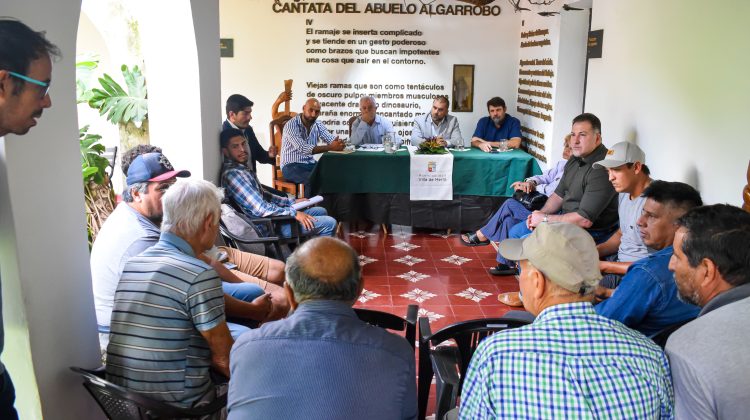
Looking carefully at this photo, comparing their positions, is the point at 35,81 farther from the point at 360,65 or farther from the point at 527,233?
the point at 360,65

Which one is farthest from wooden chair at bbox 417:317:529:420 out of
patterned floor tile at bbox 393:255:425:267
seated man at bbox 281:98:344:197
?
seated man at bbox 281:98:344:197

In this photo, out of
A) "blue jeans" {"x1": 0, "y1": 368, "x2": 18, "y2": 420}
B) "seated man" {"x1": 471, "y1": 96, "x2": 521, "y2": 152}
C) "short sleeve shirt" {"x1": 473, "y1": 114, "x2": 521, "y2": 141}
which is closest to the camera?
"blue jeans" {"x1": 0, "y1": 368, "x2": 18, "y2": 420}

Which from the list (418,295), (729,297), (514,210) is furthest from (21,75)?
(514,210)

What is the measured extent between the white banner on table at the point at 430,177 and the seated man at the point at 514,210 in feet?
2.48

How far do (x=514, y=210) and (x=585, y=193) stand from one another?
0.91 meters

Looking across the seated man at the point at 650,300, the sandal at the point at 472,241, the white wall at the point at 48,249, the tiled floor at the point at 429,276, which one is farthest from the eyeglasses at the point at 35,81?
the sandal at the point at 472,241

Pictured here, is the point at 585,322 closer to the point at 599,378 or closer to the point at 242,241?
the point at 599,378

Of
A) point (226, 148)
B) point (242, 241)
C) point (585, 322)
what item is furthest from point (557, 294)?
point (226, 148)

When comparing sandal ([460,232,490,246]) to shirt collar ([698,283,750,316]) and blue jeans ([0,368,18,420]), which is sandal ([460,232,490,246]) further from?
blue jeans ([0,368,18,420])

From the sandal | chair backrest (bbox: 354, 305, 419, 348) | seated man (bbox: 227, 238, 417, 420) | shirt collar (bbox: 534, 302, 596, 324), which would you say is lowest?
the sandal

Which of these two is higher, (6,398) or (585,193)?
(585,193)

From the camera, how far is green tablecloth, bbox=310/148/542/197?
6.11 meters

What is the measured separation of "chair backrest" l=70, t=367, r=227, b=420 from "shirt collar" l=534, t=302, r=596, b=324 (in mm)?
1174

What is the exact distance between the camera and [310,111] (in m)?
6.12
